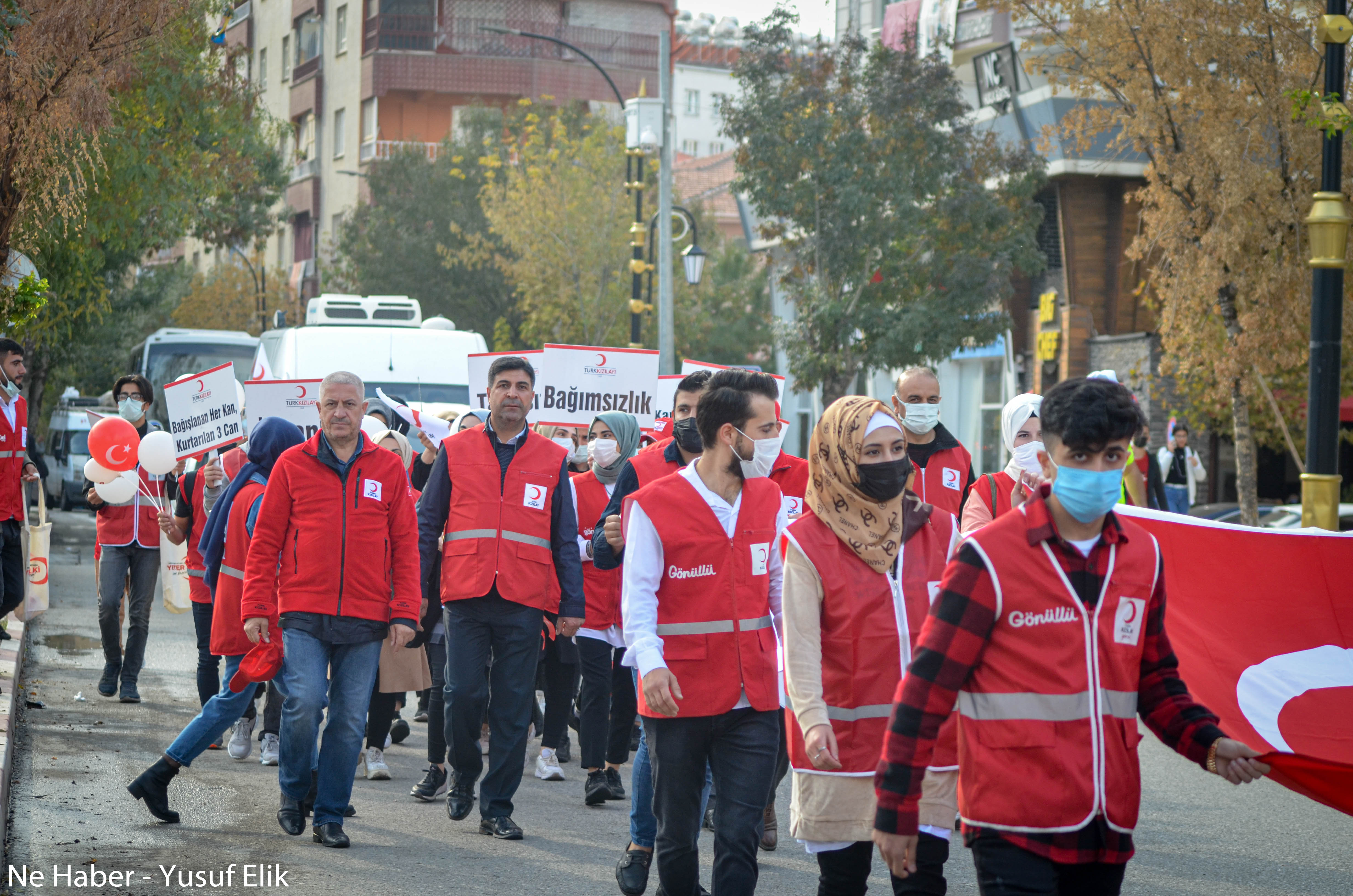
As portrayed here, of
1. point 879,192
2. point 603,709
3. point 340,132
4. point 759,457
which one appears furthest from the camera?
point 340,132

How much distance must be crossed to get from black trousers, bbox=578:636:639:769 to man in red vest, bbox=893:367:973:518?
5.55 ft

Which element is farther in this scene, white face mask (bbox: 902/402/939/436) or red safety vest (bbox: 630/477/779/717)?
white face mask (bbox: 902/402/939/436)

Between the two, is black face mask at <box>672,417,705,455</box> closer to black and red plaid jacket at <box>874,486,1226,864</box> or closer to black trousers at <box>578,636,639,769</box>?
black trousers at <box>578,636,639,769</box>

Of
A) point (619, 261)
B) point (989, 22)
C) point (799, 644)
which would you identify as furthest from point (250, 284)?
point (799, 644)

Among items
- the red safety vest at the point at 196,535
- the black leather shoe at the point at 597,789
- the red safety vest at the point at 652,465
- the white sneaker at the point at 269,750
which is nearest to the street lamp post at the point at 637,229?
the red safety vest at the point at 196,535

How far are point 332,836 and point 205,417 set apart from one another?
4108 mm

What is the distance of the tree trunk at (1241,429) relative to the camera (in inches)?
639

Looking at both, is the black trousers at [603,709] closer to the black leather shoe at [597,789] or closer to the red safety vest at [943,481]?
the black leather shoe at [597,789]

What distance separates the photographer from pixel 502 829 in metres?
7.00

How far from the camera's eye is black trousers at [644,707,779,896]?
15.8ft

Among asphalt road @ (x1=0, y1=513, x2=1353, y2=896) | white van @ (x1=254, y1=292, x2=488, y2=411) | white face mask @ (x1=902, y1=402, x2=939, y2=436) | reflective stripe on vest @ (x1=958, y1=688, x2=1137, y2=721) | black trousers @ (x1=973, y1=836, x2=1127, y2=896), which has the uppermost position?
white van @ (x1=254, y1=292, x2=488, y2=411)

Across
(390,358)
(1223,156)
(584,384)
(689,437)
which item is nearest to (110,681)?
A: (584,384)

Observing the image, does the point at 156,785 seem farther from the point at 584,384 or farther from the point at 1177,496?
the point at 1177,496

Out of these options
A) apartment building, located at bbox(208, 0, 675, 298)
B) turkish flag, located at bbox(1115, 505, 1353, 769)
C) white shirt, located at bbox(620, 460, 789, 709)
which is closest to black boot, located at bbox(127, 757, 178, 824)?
white shirt, located at bbox(620, 460, 789, 709)
